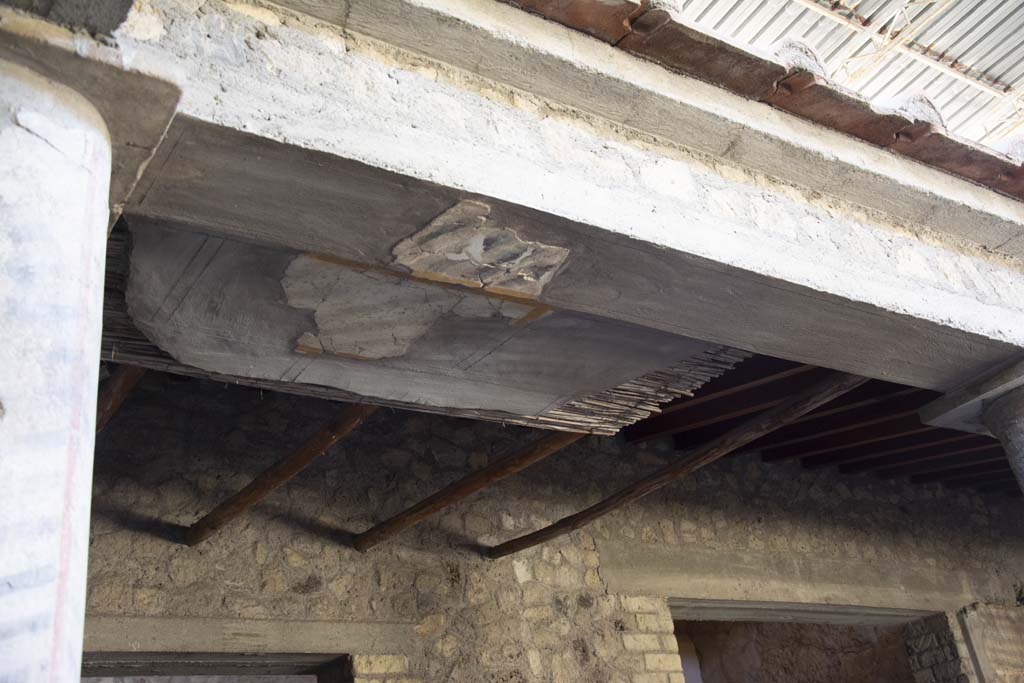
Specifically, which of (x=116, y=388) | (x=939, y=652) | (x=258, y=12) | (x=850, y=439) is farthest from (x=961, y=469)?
(x=258, y=12)

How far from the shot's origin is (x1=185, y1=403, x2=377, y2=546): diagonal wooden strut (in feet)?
10.3

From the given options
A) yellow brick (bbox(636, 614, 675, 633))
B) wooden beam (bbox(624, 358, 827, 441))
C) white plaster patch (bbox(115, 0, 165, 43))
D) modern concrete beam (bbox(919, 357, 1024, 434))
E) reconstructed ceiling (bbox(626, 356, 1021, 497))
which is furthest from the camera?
yellow brick (bbox(636, 614, 675, 633))

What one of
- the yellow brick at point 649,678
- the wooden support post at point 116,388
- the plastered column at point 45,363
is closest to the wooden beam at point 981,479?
the yellow brick at point 649,678

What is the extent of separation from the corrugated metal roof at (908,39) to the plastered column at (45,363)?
3.30 meters

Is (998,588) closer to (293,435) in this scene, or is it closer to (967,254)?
(967,254)

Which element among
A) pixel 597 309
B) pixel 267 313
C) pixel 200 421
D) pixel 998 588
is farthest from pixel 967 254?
pixel 998 588

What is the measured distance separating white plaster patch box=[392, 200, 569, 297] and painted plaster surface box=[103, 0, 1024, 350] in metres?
0.11

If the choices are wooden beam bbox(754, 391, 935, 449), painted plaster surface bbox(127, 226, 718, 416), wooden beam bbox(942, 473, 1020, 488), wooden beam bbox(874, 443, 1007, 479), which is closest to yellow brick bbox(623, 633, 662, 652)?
wooden beam bbox(754, 391, 935, 449)

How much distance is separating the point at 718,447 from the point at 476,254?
6.47 ft

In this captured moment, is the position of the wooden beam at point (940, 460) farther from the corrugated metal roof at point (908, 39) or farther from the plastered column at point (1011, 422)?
the plastered column at point (1011, 422)

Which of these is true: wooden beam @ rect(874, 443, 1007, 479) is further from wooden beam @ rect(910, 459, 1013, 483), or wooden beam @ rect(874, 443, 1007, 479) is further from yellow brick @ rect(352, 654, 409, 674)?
yellow brick @ rect(352, 654, 409, 674)

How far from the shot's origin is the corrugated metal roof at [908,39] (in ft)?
14.2

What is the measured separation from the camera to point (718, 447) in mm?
3723

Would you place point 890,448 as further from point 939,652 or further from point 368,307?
point 368,307
